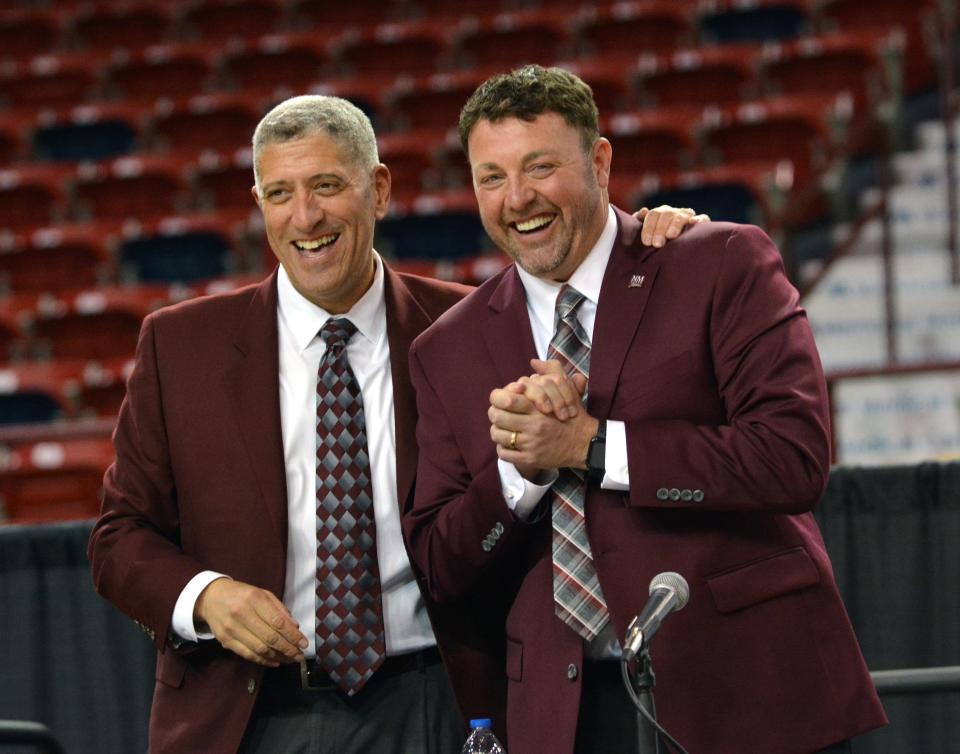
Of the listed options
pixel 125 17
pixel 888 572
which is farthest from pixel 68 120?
pixel 888 572

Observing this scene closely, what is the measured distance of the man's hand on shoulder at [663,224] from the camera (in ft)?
7.96

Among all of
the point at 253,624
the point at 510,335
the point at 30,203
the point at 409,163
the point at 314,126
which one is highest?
the point at 409,163

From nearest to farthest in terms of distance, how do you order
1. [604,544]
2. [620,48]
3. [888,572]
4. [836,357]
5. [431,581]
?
[604,544]
[431,581]
[888,572]
[836,357]
[620,48]

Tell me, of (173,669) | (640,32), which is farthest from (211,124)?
(173,669)

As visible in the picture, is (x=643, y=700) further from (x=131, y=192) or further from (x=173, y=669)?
(x=131, y=192)

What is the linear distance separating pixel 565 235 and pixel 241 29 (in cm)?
981

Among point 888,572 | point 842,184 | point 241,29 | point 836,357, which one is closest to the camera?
point 888,572

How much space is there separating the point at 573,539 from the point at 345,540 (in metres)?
0.46

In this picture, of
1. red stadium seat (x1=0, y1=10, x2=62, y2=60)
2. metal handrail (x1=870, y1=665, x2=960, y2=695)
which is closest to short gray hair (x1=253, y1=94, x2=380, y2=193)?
metal handrail (x1=870, y1=665, x2=960, y2=695)

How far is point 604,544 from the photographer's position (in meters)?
2.29

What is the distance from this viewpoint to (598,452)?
2.23 m

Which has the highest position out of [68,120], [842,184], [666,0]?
[666,0]

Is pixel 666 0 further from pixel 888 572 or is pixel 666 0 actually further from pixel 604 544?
pixel 604 544

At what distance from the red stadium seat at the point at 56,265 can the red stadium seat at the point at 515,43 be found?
10.3ft
